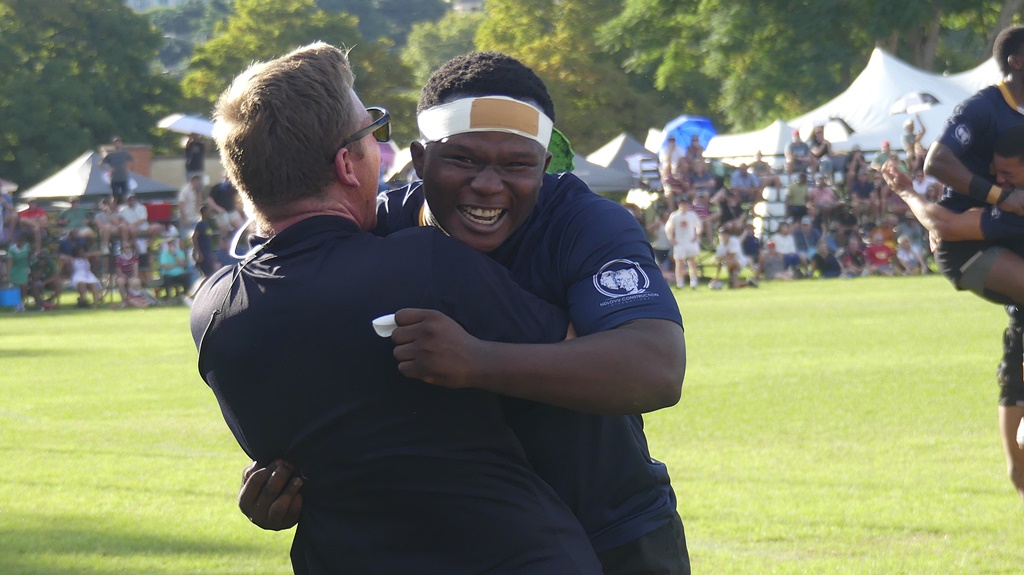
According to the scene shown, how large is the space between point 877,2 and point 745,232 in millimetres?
22145

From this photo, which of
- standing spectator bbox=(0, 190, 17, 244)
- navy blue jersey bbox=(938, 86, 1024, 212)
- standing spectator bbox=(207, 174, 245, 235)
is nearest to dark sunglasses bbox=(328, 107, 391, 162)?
navy blue jersey bbox=(938, 86, 1024, 212)

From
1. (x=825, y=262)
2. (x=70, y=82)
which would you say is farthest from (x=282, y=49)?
(x=825, y=262)

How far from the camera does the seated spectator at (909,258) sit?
101 feet

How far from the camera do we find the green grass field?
6734 mm

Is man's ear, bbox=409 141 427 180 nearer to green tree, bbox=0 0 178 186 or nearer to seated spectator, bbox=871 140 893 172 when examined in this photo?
seated spectator, bbox=871 140 893 172

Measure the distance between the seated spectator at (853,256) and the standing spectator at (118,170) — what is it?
15.6 metres

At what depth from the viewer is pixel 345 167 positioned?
2.92 m

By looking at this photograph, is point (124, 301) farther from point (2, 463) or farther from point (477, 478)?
point (477, 478)

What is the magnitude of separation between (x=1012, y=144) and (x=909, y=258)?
24519 mm

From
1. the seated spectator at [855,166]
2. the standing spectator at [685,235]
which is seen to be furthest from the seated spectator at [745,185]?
the standing spectator at [685,235]

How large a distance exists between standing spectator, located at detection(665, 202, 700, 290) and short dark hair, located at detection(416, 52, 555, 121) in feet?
81.7

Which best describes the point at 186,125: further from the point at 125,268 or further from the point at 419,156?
the point at 419,156

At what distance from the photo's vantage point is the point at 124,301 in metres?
29.6

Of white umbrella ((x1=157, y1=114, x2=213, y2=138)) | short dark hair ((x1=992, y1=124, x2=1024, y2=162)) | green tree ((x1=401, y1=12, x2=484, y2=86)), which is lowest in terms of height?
green tree ((x1=401, y1=12, x2=484, y2=86))
